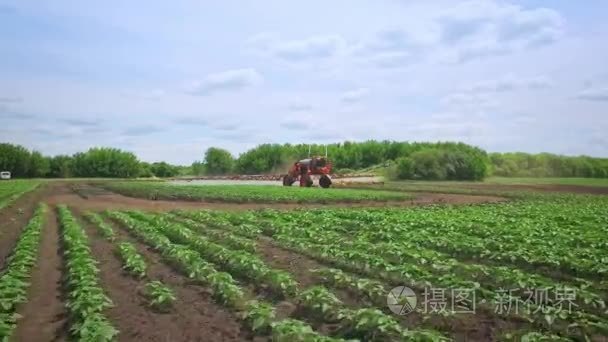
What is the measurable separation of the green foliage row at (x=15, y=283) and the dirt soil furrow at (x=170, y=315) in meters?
1.36

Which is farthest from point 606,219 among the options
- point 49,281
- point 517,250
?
point 49,281

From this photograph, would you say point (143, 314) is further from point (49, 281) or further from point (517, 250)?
point (517, 250)

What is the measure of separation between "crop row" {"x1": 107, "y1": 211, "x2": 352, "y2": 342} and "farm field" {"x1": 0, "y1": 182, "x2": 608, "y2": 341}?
26 millimetres

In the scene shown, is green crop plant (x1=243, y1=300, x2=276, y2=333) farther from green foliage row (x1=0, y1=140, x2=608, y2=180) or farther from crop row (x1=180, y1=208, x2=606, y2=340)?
green foliage row (x1=0, y1=140, x2=608, y2=180)

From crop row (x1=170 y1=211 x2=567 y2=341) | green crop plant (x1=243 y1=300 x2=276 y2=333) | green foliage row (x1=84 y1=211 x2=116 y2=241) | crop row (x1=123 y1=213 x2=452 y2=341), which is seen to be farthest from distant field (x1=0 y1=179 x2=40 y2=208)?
green crop plant (x1=243 y1=300 x2=276 y2=333)

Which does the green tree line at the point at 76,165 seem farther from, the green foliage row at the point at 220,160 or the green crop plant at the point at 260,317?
the green crop plant at the point at 260,317

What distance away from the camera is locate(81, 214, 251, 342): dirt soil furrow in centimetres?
721

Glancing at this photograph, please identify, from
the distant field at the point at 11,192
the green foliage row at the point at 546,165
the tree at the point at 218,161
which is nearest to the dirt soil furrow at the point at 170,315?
the distant field at the point at 11,192

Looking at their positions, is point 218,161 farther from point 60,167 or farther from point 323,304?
point 323,304

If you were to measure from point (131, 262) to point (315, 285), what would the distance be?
4342 millimetres

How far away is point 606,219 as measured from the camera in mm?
18891

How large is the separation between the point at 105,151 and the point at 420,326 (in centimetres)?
10541

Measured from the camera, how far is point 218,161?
9688 cm

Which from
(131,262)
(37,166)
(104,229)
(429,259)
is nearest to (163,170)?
(37,166)
